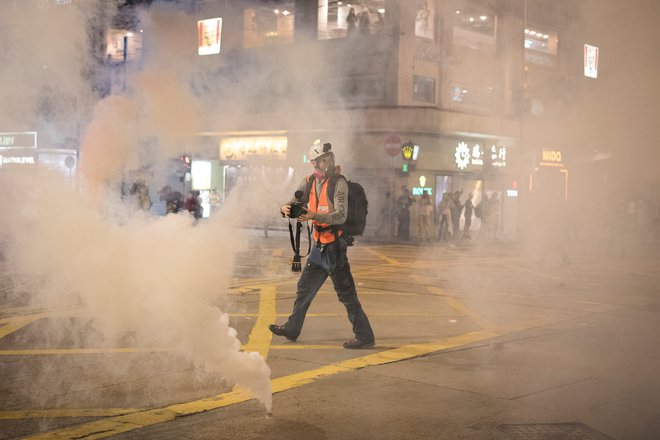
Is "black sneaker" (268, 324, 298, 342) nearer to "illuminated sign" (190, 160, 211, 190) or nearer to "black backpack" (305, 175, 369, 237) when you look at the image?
"black backpack" (305, 175, 369, 237)

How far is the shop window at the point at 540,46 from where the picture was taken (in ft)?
20.6

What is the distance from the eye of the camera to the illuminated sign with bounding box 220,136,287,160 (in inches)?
415

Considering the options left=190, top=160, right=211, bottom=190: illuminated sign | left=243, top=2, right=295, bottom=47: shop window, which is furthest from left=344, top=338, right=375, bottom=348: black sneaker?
left=190, top=160, right=211, bottom=190: illuminated sign

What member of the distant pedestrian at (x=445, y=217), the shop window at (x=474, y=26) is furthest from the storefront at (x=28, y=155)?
the distant pedestrian at (x=445, y=217)

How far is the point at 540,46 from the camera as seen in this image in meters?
6.63

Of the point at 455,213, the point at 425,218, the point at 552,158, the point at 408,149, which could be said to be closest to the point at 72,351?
the point at 552,158

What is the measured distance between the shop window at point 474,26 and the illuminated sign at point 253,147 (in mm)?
3789

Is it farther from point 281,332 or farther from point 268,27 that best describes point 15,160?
point 268,27

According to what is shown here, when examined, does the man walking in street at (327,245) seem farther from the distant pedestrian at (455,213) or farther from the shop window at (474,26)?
the distant pedestrian at (455,213)

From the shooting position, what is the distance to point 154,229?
4.61 metres

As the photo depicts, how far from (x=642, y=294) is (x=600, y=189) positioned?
2242mm

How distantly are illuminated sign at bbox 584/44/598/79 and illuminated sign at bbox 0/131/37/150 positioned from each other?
4680mm

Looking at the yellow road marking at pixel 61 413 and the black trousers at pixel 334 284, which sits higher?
the black trousers at pixel 334 284

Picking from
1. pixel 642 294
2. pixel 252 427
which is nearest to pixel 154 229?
pixel 252 427
